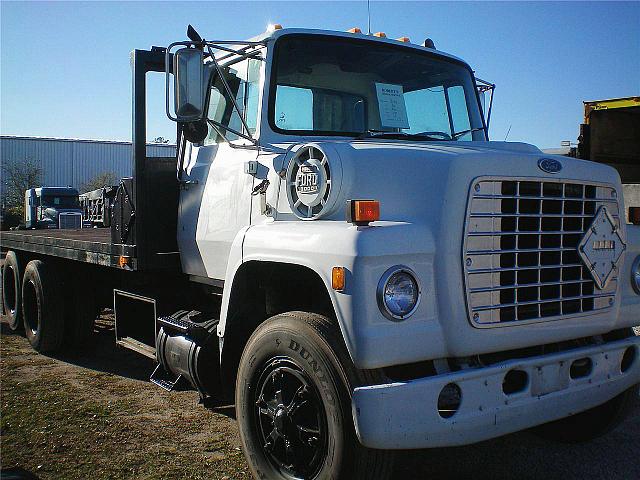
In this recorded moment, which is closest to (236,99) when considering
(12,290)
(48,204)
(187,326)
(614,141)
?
(187,326)

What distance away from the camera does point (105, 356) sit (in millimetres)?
7176

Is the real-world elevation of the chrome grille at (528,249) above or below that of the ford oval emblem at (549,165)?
below

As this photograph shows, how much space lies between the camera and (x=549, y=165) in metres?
3.42

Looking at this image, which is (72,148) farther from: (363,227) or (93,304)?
→ (363,227)

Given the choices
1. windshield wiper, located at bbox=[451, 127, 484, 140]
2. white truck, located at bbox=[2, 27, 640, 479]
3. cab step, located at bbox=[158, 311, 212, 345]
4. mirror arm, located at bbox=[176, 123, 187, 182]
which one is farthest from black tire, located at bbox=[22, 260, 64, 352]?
windshield wiper, located at bbox=[451, 127, 484, 140]

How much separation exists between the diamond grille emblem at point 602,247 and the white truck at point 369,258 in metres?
0.01

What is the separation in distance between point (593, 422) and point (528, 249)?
177 centimetres

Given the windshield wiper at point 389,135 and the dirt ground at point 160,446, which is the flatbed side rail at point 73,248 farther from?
the windshield wiper at point 389,135

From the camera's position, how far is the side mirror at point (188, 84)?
13.2ft

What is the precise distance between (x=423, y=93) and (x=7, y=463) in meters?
3.74

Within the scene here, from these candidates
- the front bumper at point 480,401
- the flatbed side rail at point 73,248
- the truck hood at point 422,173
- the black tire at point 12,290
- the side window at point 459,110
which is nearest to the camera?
the front bumper at point 480,401

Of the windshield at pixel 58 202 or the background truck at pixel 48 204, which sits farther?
the windshield at pixel 58 202

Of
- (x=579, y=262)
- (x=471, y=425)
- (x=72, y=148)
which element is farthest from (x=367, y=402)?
(x=72, y=148)

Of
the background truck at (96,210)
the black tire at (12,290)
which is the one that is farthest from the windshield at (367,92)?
the background truck at (96,210)
